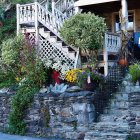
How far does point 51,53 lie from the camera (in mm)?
15750

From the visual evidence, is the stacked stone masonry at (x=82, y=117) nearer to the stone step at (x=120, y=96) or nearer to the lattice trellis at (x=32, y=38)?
the stone step at (x=120, y=96)

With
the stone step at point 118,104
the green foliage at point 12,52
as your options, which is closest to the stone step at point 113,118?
the stone step at point 118,104

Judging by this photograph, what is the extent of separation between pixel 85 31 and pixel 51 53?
2.14 meters

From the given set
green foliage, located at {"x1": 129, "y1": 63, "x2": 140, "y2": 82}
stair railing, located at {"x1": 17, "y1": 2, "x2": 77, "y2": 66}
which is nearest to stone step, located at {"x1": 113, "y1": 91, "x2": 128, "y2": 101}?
green foliage, located at {"x1": 129, "y1": 63, "x2": 140, "y2": 82}

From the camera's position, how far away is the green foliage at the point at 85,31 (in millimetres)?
14164

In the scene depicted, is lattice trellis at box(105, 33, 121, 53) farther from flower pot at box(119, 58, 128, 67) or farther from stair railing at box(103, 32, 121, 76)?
flower pot at box(119, 58, 128, 67)

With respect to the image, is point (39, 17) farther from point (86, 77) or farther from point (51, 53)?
point (86, 77)

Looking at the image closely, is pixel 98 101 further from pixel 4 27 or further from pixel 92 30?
pixel 4 27

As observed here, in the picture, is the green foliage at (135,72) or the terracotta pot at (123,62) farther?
the terracotta pot at (123,62)

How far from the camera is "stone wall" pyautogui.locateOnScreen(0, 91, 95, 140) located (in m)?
12.3

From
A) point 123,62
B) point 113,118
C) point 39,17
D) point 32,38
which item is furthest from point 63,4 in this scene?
point 113,118

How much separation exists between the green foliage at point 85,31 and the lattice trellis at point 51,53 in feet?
2.90

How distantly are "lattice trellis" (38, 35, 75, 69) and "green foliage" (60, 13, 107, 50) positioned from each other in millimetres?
883

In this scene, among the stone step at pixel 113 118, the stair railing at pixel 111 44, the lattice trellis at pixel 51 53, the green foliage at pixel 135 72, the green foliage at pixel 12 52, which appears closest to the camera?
the stone step at pixel 113 118
